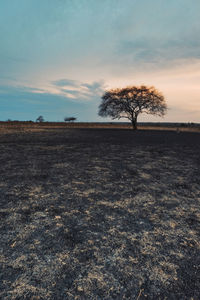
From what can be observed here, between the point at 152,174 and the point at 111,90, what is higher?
the point at 111,90

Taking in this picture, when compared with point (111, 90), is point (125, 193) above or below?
below

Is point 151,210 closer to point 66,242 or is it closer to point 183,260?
point 183,260

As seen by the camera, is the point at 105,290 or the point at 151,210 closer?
the point at 105,290

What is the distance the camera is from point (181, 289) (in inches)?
71.1

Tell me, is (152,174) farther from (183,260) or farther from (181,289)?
(181,289)

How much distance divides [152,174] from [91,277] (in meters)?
4.46

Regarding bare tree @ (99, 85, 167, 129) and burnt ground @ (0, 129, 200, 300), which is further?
bare tree @ (99, 85, 167, 129)

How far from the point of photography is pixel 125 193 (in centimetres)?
427

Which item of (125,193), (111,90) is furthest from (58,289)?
(111,90)

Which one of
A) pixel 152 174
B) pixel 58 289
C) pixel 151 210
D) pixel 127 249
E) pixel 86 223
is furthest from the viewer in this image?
pixel 152 174

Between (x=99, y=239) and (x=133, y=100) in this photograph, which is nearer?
(x=99, y=239)

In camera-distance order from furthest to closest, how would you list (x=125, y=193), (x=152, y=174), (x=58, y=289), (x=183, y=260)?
(x=152, y=174) → (x=125, y=193) → (x=183, y=260) → (x=58, y=289)

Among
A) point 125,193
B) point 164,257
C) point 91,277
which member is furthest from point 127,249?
point 125,193

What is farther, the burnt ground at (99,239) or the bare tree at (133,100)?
Answer: the bare tree at (133,100)
